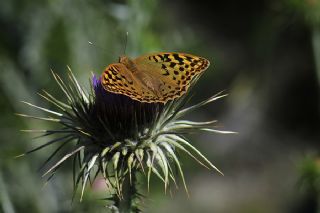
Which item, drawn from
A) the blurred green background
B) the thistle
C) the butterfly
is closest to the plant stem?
the thistle

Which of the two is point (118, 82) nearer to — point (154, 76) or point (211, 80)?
point (154, 76)

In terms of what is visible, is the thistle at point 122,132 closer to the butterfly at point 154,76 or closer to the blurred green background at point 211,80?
the butterfly at point 154,76

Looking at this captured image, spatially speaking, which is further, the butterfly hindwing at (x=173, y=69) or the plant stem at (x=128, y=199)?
the plant stem at (x=128, y=199)

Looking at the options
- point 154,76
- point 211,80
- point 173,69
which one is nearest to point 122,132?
point 154,76

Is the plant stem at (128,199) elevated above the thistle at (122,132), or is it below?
below

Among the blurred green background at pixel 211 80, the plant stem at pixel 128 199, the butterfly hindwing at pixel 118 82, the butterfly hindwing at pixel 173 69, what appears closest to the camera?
the butterfly hindwing at pixel 118 82

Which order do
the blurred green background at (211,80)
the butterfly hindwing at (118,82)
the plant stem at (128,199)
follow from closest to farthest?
the butterfly hindwing at (118,82), the plant stem at (128,199), the blurred green background at (211,80)

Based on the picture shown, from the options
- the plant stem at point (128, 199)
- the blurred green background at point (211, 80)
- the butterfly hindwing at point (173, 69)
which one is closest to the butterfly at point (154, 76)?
the butterfly hindwing at point (173, 69)
